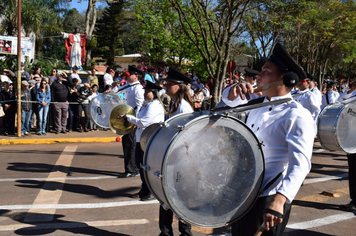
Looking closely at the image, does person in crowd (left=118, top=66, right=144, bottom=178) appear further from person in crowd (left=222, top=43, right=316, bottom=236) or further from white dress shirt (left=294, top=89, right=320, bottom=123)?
person in crowd (left=222, top=43, right=316, bottom=236)

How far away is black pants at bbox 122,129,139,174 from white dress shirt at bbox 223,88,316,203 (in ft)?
16.3

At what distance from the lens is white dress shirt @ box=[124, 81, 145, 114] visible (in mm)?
7840

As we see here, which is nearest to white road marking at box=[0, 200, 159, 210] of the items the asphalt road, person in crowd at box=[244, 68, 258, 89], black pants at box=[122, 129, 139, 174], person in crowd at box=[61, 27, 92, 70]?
the asphalt road

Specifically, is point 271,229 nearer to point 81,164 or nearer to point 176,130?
point 176,130

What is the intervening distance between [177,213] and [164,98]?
36.4 feet

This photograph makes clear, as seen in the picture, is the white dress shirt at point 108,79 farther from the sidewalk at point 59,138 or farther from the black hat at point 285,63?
Result: the black hat at point 285,63

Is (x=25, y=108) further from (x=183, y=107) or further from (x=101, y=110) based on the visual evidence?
(x=183, y=107)

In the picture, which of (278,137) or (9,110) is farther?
(9,110)

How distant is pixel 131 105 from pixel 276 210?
570 centimetres

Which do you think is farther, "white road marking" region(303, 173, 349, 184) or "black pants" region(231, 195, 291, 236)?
"white road marking" region(303, 173, 349, 184)

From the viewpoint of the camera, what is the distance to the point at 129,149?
7.95 meters

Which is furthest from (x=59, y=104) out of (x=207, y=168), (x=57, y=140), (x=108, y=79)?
(x=207, y=168)

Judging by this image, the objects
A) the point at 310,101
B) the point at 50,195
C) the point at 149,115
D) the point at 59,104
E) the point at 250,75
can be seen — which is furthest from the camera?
the point at 59,104

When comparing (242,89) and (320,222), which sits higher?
(242,89)
